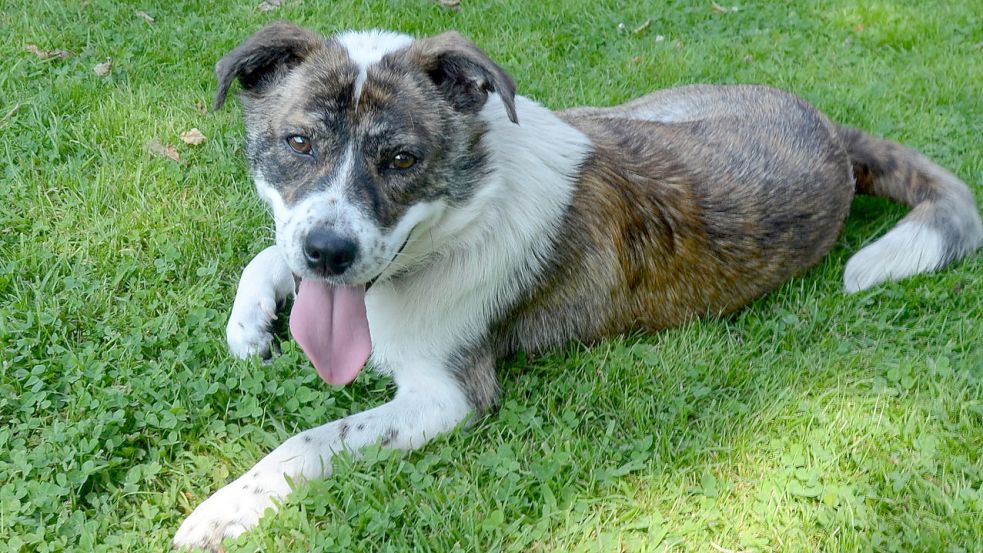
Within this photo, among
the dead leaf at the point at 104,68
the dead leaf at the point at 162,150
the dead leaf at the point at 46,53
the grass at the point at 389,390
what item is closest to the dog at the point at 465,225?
the grass at the point at 389,390

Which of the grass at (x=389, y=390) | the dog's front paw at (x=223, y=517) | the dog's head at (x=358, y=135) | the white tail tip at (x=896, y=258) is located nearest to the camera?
the dog's front paw at (x=223, y=517)

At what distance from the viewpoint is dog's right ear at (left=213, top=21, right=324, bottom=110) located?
10.3ft

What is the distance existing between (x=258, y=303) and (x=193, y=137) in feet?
5.40

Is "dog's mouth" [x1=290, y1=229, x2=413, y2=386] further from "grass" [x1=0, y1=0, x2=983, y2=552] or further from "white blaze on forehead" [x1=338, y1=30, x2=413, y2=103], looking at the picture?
"white blaze on forehead" [x1=338, y1=30, x2=413, y2=103]

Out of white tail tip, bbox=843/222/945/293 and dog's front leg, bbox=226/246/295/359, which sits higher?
white tail tip, bbox=843/222/945/293

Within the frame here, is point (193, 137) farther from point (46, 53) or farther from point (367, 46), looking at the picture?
point (367, 46)

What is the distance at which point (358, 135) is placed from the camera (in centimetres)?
304

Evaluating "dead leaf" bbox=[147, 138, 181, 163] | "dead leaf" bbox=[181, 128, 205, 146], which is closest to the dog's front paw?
"dead leaf" bbox=[147, 138, 181, 163]

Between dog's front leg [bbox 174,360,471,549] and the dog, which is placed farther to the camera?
the dog

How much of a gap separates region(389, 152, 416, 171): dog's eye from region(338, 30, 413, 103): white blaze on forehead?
0.85ft

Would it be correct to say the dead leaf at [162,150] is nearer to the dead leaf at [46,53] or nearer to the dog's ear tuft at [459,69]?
the dead leaf at [46,53]

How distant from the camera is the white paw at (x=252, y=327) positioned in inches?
139

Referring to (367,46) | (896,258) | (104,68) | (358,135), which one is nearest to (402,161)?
(358,135)

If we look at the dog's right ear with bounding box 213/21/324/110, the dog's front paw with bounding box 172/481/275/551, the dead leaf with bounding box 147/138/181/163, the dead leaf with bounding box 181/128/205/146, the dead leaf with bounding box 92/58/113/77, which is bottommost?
the dog's front paw with bounding box 172/481/275/551
